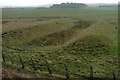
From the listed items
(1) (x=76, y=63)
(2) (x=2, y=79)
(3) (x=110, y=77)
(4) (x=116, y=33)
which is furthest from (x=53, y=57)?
(4) (x=116, y=33)

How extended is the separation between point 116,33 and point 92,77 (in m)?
47.0

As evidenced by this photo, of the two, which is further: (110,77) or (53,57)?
(53,57)

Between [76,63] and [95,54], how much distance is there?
8670mm

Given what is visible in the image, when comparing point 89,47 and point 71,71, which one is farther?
point 89,47

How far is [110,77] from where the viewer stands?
39875 mm

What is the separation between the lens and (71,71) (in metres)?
42.4

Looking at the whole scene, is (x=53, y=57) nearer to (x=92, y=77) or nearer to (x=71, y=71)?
(x=71, y=71)

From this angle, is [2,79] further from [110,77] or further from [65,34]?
[65,34]

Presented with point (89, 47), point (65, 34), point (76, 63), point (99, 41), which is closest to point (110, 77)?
point (76, 63)

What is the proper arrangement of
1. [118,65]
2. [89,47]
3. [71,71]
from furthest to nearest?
[89,47]
[118,65]
[71,71]

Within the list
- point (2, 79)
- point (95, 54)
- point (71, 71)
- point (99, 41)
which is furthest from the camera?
point (99, 41)

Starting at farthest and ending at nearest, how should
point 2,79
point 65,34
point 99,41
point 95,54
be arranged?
point 65,34
point 99,41
point 95,54
point 2,79

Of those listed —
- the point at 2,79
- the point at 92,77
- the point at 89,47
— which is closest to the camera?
the point at 2,79

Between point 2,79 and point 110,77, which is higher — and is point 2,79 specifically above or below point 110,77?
above
